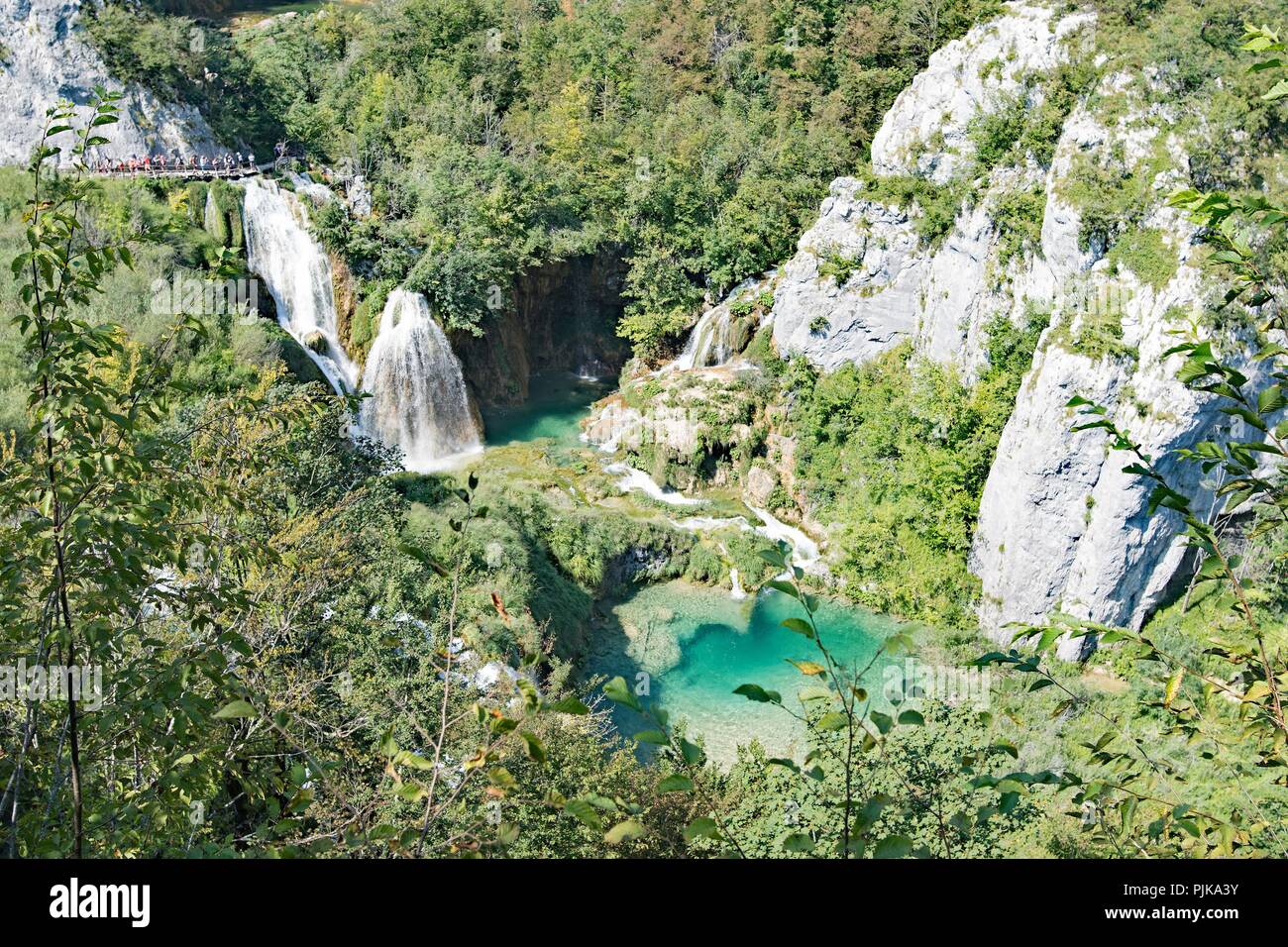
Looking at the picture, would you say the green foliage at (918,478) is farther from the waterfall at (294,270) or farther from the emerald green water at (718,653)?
the waterfall at (294,270)

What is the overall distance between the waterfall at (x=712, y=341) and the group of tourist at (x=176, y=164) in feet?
33.4

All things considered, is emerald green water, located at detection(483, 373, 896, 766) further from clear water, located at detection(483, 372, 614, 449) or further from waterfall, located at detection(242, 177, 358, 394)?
waterfall, located at detection(242, 177, 358, 394)

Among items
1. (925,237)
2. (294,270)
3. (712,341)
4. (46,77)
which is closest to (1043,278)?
(925,237)

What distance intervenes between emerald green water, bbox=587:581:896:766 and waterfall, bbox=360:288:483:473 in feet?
20.9

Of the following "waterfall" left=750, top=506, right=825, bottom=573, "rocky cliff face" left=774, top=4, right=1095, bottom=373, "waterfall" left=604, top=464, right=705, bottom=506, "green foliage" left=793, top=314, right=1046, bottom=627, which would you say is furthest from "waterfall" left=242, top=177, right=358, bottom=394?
"green foliage" left=793, top=314, right=1046, bottom=627

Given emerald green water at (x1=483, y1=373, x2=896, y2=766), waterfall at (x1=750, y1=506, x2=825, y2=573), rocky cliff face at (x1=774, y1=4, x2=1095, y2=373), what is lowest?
emerald green water at (x1=483, y1=373, x2=896, y2=766)

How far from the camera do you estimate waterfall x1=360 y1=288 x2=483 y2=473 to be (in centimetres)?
2161

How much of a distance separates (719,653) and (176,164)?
15222 mm

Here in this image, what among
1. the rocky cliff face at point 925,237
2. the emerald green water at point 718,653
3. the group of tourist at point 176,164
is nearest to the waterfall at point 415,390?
the group of tourist at point 176,164

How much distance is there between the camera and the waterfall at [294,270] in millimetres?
21266

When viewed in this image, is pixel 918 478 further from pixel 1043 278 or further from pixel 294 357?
pixel 294 357

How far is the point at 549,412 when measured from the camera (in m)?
23.8
